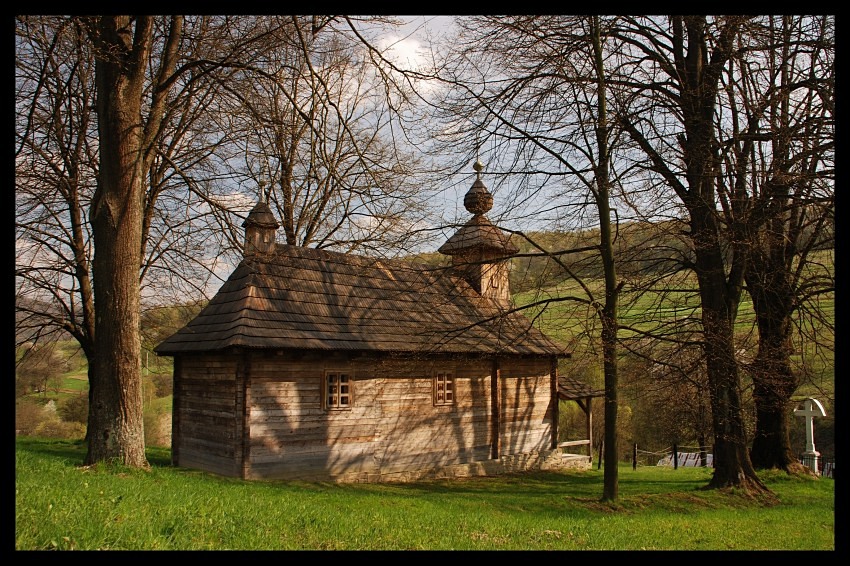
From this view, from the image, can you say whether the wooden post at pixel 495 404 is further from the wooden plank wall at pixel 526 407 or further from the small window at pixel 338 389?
the small window at pixel 338 389

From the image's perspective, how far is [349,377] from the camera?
15.9 meters

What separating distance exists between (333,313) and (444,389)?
402 cm

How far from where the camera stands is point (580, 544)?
7.54 meters

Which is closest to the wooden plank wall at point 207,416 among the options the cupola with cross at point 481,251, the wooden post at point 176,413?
the wooden post at point 176,413

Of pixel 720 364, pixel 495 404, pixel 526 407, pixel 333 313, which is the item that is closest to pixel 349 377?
pixel 333 313

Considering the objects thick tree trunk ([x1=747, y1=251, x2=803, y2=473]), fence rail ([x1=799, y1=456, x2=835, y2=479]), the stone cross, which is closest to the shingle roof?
thick tree trunk ([x1=747, y1=251, x2=803, y2=473])

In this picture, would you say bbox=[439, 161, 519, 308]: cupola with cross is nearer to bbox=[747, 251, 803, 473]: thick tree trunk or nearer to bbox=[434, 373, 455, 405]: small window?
bbox=[434, 373, 455, 405]: small window

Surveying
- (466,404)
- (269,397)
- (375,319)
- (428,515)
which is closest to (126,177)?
(269,397)

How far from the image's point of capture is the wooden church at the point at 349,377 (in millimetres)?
14297

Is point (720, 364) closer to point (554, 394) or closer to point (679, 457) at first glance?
point (554, 394)

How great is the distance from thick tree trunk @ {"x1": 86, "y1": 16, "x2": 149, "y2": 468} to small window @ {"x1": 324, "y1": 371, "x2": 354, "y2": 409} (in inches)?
232

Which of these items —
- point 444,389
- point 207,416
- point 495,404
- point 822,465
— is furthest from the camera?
point 822,465

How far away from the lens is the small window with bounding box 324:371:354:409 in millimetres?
15414

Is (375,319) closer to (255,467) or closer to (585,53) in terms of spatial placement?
(255,467)
